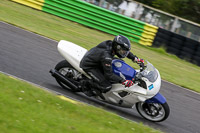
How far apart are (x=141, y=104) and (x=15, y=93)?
2.84 metres

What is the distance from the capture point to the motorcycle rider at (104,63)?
262 inches

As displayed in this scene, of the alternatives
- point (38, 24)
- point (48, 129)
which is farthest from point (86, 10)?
point (48, 129)

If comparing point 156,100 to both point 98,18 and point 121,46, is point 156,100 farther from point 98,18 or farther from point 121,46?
point 98,18

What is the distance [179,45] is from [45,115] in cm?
1225

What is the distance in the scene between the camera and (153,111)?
22.9 feet

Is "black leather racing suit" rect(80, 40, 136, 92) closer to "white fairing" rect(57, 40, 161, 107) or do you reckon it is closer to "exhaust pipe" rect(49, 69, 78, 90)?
"white fairing" rect(57, 40, 161, 107)

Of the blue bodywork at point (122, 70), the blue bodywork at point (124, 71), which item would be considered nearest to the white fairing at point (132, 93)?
the blue bodywork at point (124, 71)

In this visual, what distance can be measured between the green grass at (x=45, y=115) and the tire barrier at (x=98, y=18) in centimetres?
1138

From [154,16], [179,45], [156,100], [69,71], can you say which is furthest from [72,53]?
[154,16]

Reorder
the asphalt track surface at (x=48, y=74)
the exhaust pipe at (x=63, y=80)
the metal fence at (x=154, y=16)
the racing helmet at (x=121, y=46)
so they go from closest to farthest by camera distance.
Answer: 1. the racing helmet at (x=121, y=46)
2. the asphalt track surface at (x=48, y=74)
3. the exhaust pipe at (x=63, y=80)
4. the metal fence at (x=154, y=16)

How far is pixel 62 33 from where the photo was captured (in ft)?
48.0

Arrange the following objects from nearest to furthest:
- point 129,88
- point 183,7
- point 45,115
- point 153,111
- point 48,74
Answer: point 45,115 < point 129,88 < point 153,111 < point 48,74 < point 183,7

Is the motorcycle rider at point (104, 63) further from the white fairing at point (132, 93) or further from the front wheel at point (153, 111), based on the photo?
the front wheel at point (153, 111)

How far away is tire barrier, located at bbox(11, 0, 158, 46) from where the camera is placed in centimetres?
1720
